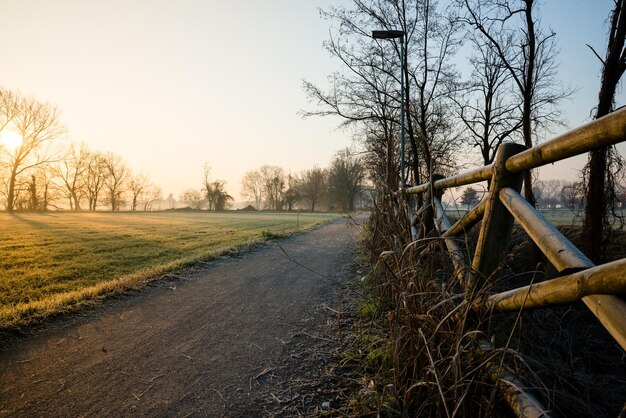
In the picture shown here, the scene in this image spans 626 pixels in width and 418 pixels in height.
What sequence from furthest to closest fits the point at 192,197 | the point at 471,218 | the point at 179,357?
the point at 192,197
the point at 179,357
the point at 471,218

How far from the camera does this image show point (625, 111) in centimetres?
118

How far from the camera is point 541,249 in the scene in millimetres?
1596

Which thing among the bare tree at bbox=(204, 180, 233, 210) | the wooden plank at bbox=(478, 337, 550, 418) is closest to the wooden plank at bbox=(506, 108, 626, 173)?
the wooden plank at bbox=(478, 337, 550, 418)

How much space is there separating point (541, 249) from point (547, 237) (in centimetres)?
9

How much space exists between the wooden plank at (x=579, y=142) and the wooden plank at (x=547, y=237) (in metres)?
0.20

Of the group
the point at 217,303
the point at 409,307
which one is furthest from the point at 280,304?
the point at 409,307

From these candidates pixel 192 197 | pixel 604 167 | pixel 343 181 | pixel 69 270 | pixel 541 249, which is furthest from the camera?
pixel 192 197

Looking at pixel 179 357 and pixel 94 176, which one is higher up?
pixel 94 176

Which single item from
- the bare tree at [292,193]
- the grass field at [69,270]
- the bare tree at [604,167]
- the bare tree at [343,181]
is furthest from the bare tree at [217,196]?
the bare tree at [604,167]

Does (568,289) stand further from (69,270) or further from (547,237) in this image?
(69,270)

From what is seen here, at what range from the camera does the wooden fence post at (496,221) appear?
202 centimetres

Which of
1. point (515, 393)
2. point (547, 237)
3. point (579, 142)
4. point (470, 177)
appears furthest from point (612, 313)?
point (470, 177)

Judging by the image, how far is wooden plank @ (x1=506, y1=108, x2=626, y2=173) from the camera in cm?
122

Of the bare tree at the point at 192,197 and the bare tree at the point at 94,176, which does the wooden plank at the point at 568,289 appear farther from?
the bare tree at the point at 192,197
